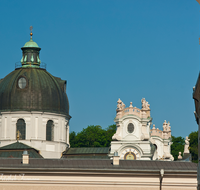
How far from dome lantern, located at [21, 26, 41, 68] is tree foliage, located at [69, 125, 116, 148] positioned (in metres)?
21.0

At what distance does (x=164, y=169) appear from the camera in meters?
37.8

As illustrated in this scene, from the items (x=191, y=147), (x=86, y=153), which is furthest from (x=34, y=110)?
(x=191, y=147)

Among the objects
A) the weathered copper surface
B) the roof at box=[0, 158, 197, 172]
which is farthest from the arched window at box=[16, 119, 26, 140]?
the roof at box=[0, 158, 197, 172]

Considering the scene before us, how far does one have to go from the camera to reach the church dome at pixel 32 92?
72.4 m

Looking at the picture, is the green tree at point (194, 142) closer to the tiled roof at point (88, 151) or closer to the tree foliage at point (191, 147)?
the tree foliage at point (191, 147)

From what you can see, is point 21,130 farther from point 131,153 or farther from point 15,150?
point 131,153

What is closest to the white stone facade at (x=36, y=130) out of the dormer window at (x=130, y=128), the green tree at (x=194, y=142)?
the dormer window at (x=130, y=128)

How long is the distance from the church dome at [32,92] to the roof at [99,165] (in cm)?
3239

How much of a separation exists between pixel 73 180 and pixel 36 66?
4060 cm

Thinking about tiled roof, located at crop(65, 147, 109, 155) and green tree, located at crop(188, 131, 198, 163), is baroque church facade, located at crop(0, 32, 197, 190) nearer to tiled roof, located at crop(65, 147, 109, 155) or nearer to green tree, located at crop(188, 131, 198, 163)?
tiled roof, located at crop(65, 147, 109, 155)

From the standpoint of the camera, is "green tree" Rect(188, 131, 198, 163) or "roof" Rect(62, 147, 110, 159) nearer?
"roof" Rect(62, 147, 110, 159)

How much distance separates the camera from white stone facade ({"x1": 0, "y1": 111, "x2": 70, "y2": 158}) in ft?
232

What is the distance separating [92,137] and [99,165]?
57207 millimetres

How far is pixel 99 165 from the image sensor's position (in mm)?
38969
